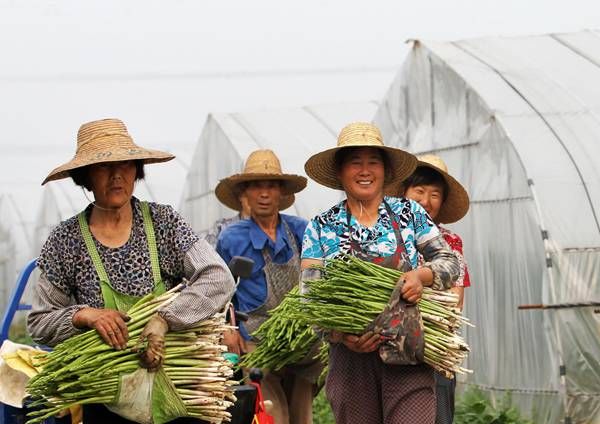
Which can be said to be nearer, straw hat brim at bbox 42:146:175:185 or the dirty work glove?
the dirty work glove

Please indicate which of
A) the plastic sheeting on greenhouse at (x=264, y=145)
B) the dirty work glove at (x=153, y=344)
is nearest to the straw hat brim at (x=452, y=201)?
the dirty work glove at (x=153, y=344)

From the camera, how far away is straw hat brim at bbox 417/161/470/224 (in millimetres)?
7203

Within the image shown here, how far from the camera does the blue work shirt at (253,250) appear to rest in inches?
313

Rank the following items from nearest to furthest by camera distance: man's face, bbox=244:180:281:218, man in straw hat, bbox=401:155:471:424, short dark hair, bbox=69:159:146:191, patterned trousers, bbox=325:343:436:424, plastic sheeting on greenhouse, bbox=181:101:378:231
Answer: short dark hair, bbox=69:159:146:191, patterned trousers, bbox=325:343:436:424, man in straw hat, bbox=401:155:471:424, man's face, bbox=244:180:281:218, plastic sheeting on greenhouse, bbox=181:101:378:231

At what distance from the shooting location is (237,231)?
26.7 feet

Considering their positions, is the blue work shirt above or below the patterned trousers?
above

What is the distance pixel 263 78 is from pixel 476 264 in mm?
16296

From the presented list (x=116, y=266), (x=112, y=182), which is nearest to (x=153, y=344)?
(x=116, y=266)

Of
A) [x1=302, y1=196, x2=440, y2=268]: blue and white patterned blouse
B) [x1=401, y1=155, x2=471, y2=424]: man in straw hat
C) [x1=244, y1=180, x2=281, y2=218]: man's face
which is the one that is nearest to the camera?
[x1=302, y1=196, x2=440, y2=268]: blue and white patterned blouse

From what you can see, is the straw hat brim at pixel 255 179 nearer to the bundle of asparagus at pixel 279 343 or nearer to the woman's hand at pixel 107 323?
the bundle of asparagus at pixel 279 343

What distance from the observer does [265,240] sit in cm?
806

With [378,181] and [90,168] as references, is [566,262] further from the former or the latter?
[90,168]

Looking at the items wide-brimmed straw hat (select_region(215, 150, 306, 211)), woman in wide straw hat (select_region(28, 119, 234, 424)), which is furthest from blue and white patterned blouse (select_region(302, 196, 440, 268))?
wide-brimmed straw hat (select_region(215, 150, 306, 211))

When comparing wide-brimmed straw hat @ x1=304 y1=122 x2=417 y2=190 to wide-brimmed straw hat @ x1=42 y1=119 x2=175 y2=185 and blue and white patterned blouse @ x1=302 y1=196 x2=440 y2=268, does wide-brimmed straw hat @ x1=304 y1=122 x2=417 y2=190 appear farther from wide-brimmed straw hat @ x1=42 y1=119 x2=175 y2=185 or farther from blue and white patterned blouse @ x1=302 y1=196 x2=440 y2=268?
wide-brimmed straw hat @ x1=42 y1=119 x2=175 y2=185
